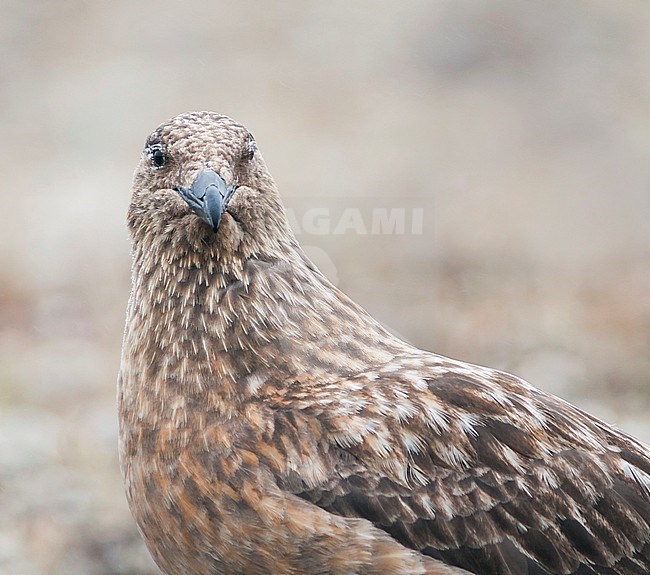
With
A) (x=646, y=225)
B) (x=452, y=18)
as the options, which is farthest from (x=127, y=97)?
(x=646, y=225)

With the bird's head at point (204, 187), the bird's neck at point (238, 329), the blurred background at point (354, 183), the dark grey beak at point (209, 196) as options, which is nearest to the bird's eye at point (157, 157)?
the bird's head at point (204, 187)

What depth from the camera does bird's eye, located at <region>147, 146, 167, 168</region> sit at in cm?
424

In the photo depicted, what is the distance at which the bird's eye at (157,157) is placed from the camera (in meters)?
4.24

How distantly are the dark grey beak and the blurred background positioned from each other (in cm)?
262

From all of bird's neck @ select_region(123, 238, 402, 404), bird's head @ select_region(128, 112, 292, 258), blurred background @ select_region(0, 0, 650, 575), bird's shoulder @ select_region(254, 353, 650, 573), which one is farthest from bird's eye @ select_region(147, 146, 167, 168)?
blurred background @ select_region(0, 0, 650, 575)

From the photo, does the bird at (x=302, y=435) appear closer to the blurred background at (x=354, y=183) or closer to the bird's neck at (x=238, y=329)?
the bird's neck at (x=238, y=329)

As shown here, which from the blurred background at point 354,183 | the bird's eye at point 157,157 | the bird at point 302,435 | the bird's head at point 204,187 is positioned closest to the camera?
the bird at point 302,435

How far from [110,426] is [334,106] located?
6.89 meters

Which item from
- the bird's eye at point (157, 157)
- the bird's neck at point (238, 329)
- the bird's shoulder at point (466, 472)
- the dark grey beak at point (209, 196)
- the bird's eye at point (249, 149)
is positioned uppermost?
the bird's eye at point (249, 149)

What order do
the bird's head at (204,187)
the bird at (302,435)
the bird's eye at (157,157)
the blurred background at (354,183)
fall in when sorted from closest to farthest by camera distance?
the bird at (302,435) → the bird's head at (204,187) → the bird's eye at (157,157) → the blurred background at (354,183)

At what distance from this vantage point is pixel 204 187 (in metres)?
3.97

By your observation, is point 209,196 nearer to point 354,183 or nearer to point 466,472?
point 466,472

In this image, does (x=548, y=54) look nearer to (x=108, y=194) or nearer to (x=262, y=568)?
(x=108, y=194)

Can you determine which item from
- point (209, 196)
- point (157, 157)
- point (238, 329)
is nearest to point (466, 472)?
point (238, 329)
